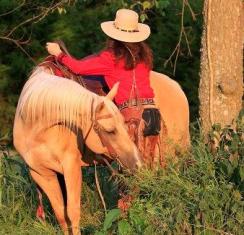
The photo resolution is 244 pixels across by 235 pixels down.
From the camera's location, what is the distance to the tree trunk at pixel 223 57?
7320 mm

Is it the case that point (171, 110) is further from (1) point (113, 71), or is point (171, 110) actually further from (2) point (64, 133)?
(2) point (64, 133)

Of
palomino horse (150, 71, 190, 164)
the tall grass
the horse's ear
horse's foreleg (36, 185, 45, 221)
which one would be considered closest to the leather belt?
palomino horse (150, 71, 190, 164)

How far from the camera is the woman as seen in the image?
6.66m

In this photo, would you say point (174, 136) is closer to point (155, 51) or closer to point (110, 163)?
point (110, 163)

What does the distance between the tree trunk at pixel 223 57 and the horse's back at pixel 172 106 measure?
301 millimetres

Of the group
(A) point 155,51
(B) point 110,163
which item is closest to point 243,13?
(B) point 110,163

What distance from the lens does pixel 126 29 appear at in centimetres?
675

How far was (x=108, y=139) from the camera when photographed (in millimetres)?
6273

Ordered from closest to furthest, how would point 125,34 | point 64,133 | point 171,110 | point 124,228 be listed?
point 124,228
point 64,133
point 125,34
point 171,110

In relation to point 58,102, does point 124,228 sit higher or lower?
lower

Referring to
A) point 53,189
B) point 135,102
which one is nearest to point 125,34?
point 135,102

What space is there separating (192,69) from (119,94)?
7.71m

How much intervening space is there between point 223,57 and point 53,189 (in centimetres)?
193

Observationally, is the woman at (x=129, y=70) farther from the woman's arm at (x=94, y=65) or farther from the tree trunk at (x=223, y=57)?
the tree trunk at (x=223, y=57)
